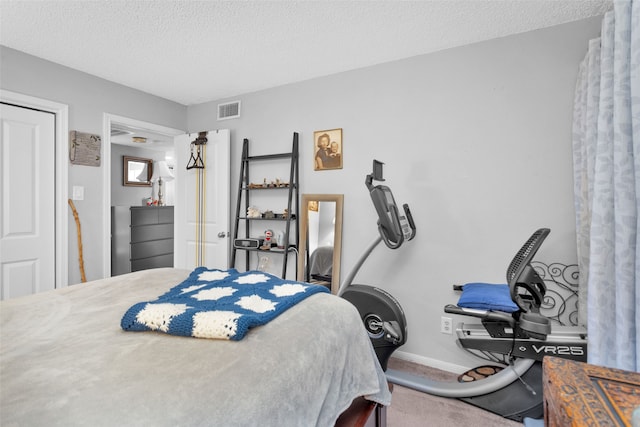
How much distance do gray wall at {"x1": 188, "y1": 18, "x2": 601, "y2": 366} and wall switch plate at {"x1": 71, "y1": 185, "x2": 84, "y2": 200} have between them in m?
2.14

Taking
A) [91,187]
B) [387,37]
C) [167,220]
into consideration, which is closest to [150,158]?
[167,220]

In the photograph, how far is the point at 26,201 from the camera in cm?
263

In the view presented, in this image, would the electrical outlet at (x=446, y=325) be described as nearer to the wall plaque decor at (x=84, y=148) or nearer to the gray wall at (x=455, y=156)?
the gray wall at (x=455, y=156)

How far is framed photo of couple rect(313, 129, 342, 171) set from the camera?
2.95m

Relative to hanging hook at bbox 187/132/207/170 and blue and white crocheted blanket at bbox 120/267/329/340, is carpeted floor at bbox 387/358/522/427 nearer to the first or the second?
blue and white crocheted blanket at bbox 120/267/329/340

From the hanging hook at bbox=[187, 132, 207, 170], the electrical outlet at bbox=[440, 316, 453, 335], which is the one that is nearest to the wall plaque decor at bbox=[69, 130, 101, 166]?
the hanging hook at bbox=[187, 132, 207, 170]

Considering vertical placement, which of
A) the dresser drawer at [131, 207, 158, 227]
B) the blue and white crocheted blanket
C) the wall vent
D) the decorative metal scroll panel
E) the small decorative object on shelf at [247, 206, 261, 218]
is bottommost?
the decorative metal scroll panel

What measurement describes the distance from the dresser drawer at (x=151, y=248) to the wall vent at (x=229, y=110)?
2.45 metres

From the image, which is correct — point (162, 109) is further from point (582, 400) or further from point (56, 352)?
point (582, 400)

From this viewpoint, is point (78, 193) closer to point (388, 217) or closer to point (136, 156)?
point (388, 217)

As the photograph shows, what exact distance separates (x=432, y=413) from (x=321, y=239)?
1.62 m

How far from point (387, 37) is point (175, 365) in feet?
7.94

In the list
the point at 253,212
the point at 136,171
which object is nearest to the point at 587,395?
the point at 253,212

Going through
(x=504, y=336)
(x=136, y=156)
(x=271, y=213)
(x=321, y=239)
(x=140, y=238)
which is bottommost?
(x=504, y=336)
